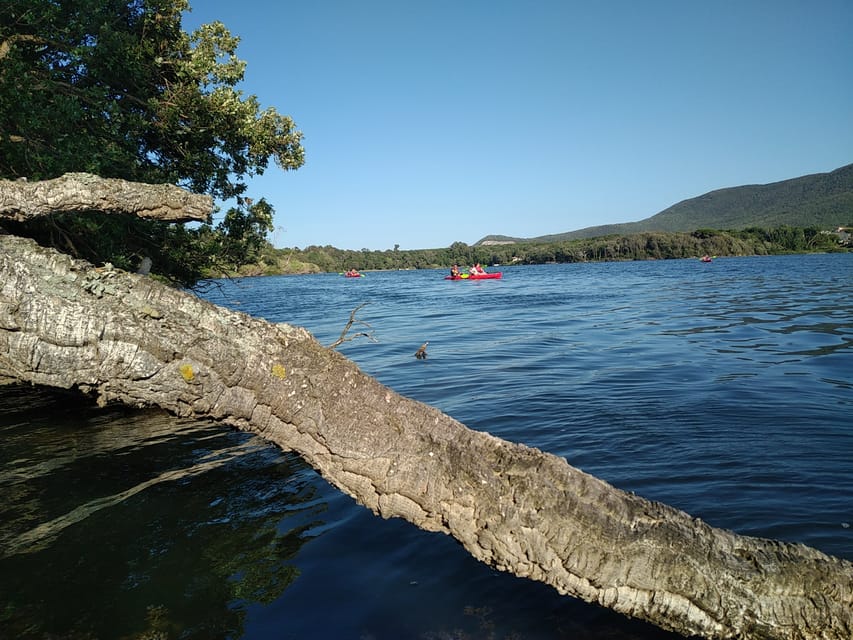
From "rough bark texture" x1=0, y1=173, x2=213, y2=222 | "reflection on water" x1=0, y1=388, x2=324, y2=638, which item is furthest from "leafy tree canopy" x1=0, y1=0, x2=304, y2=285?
"rough bark texture" x1=0, y1=173, x2=213, y2=222

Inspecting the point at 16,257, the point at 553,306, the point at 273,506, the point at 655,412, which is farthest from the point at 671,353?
the point at 553,306

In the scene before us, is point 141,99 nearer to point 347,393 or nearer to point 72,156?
point 72,156

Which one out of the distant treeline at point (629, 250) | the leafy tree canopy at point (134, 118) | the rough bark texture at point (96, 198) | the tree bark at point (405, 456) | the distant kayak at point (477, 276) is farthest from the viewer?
the distant treeline at point (629, 250)

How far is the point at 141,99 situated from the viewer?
10.9m

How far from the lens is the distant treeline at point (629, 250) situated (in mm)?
124625

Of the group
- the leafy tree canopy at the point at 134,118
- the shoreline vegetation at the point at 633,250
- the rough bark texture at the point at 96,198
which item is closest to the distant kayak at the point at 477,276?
the shoreline vegetation at the point at 633,250

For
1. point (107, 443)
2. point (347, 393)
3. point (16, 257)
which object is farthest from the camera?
point (107, 443)

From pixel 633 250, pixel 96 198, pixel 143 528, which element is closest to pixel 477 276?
pixel 143 528

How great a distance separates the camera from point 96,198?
3.09 meters

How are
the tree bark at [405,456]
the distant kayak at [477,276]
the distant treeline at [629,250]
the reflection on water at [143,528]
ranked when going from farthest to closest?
the distant treeline at [629,250] < the distant kayak at [477,276] < the reflection on water at [143,528] < the tree bark at [405,456]

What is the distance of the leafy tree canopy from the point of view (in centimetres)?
832

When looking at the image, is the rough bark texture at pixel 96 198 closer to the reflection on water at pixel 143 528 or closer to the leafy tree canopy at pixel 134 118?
the reflection on water at pixel 143 528

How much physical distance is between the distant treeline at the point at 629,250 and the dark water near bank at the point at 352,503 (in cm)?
8597

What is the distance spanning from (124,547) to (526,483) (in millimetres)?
3624
